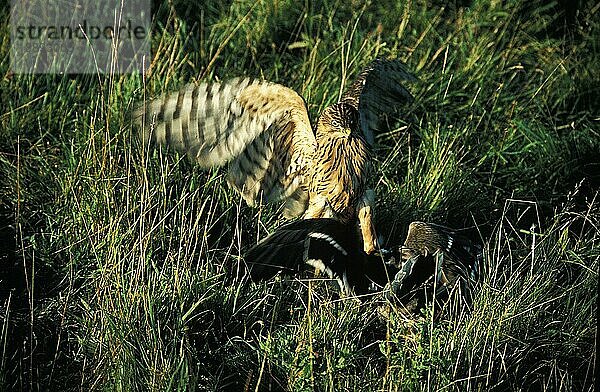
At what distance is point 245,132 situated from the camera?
4.60 m

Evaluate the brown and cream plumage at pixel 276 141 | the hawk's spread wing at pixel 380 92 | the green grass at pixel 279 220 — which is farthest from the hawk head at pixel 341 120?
the green grass at pixel 279 220

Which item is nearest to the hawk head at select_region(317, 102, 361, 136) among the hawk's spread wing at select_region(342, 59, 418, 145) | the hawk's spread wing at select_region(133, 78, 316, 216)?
the hawk's spread wing at select_region(133, 78, 316, 216)

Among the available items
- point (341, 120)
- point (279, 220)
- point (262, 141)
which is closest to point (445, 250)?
point (341, 120)

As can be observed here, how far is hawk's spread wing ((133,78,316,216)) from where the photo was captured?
446 centimetres

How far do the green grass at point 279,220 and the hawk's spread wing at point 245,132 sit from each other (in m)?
0.17

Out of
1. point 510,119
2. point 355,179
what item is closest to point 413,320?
point 355,179

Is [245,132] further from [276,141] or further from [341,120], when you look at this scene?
[341,120]

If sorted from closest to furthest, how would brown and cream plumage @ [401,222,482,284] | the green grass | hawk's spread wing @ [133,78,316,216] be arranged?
the green grass, brown and cream plumage @ [401,222,482,284], hawk's spread wing @ [133,78,316,216]

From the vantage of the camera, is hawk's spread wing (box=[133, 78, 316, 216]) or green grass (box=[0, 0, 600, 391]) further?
hawk's spread wing (box=[133, 78, 316, 216])

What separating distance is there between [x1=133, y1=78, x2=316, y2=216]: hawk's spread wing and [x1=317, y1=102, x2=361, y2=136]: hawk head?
7.4 inches

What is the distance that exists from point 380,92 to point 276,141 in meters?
0.71

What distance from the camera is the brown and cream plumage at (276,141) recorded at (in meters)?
4.27

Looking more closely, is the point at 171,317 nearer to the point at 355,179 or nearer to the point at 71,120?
the point at 355,179

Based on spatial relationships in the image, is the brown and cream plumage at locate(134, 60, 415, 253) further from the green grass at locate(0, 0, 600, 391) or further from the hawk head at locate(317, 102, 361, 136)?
the green grass at locate(0, 0, 600, 391)
